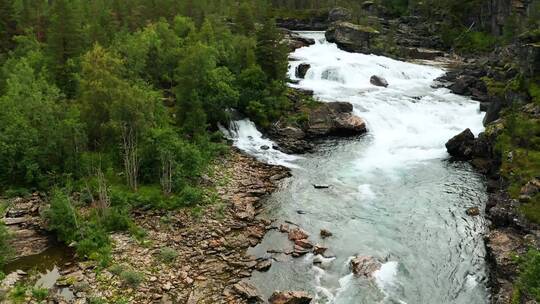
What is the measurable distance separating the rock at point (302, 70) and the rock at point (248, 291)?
54.4 metres

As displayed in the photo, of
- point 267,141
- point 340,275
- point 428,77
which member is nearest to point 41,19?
point 267,141

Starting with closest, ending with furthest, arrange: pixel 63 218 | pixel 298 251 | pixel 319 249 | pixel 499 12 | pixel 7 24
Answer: pixel 63 218 < pixel 298 251 < pixel 319 249 < pixel 7 24 < pixel 499 12

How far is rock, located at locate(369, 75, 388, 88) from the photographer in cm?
7762

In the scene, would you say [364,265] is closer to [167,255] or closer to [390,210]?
[390,210]

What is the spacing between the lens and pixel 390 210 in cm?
3822

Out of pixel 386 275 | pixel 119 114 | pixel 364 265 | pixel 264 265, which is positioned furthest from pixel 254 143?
pixel 386 275

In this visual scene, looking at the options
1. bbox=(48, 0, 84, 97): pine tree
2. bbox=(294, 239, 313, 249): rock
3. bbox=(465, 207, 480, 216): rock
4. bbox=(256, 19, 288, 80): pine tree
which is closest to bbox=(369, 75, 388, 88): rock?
A: bbox=(256, 19, 288, 80): pine tree

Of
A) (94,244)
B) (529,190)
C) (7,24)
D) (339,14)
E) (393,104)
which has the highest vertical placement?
(339,14)

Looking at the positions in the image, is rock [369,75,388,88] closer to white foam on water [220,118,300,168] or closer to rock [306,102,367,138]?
rock [306,102,367,138]

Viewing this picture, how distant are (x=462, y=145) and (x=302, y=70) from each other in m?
34.5

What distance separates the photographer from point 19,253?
96.1 ft

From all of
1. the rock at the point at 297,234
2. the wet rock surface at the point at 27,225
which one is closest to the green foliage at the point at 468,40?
the rock at the point at 297,234

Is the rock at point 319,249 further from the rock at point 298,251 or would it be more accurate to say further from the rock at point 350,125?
the rock at point 350,125

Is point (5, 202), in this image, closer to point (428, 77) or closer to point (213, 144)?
point (213, 144)
